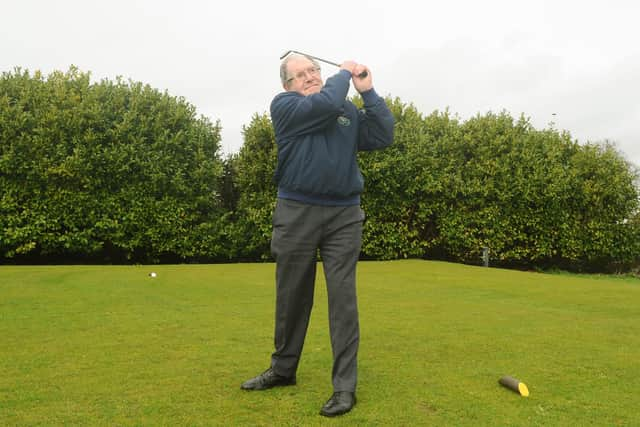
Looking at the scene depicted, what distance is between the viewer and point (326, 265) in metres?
3.91

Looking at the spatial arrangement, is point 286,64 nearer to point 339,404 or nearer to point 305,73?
point 305,73

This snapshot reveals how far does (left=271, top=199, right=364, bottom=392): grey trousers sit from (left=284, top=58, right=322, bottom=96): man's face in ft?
2.63

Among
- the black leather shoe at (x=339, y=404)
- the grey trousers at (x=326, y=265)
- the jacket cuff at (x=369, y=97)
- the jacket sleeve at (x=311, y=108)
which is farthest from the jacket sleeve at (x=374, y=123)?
the black leather shoe at (x=339, y=404)

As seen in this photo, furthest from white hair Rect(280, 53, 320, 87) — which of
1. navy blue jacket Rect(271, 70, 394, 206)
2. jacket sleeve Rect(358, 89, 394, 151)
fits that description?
jacket sleeve Rect(358, 89, 394, 151)

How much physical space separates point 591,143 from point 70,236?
19521 millimetres

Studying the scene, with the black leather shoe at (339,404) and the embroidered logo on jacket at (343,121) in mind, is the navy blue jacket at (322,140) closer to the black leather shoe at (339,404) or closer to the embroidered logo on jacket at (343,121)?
the embroidered logo on jacket at (343,121)

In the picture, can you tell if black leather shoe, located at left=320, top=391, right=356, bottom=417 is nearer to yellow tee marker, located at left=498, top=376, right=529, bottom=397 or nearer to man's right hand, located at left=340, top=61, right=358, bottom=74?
yellow tee marker, located at left=498, top=376, right=529, bottom=397

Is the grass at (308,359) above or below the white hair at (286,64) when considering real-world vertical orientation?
below

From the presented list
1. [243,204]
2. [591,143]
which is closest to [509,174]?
[591,143]

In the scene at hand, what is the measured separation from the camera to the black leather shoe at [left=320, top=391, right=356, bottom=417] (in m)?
3.48

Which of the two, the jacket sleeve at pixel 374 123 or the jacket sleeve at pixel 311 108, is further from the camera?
the jacket sleeve at pixel 374 123

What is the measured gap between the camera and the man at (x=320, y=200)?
374 cm

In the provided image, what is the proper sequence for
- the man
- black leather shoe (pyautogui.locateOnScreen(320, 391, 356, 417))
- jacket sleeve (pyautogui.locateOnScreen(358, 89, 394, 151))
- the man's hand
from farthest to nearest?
jacket sleeve (pyautogui.locateOnScreen(358, 89, 394, 151)) < the man's hand < the man < black leather shoe (pyautogui.locateOnScreen(320, 391, 356, 417))

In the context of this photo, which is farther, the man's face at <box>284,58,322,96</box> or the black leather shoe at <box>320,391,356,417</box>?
the man's face at <box>284,58,322,96</box>
